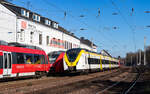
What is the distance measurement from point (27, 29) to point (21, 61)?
58.0ft

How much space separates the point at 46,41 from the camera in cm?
4322

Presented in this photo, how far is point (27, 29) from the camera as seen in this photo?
118ft

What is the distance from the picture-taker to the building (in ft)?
107

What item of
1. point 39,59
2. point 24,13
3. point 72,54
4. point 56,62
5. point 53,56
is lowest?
point 56,62

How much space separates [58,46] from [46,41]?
595 centimetres

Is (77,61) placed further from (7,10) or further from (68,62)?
(7,10)

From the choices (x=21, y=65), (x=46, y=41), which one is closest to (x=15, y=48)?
(x=21, y=65)

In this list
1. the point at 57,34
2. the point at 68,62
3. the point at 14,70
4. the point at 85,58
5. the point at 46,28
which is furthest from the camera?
the point at 57,34

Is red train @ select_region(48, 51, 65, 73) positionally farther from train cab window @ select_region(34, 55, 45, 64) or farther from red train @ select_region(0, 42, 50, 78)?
train cab window @ select_region(34, 55, 45, 64)

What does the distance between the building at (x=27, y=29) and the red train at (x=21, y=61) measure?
7.71m

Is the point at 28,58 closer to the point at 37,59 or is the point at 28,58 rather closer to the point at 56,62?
the point at 37,59

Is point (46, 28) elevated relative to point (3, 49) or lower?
elevated

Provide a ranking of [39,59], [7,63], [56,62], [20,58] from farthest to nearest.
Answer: [56,62] < [39,59] < [20,58] < [7,63]

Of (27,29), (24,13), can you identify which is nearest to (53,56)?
(27,29)
